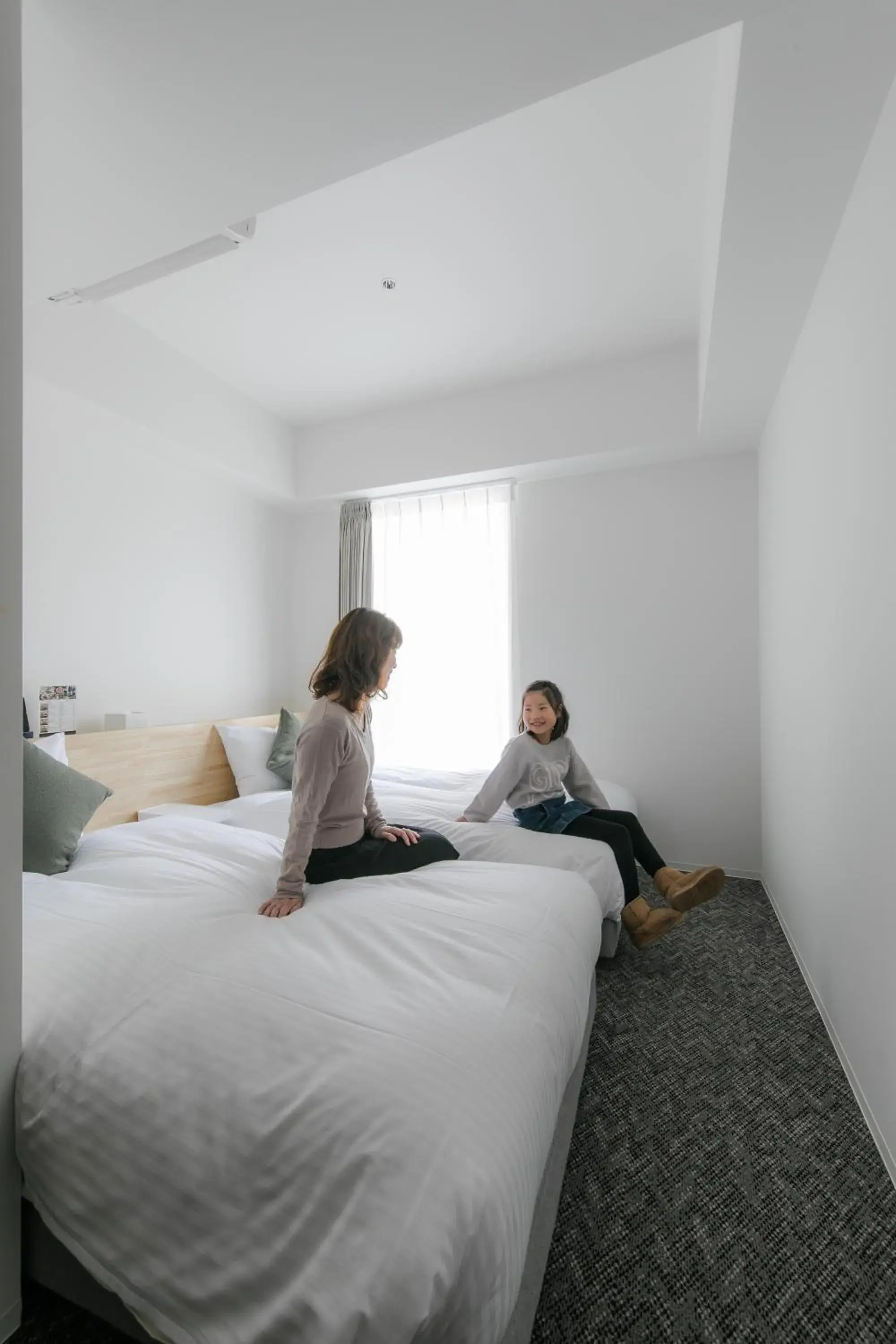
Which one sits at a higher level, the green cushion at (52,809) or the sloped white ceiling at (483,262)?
the sloped white ceiling at (483,262)

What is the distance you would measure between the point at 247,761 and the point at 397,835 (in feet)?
6.67

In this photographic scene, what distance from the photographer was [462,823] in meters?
2.54

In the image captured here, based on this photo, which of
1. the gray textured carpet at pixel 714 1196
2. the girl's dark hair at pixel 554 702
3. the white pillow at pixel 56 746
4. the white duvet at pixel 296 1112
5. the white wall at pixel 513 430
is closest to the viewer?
the white duvet at pixel 296 1112

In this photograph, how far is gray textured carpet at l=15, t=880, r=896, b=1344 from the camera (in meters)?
1.11

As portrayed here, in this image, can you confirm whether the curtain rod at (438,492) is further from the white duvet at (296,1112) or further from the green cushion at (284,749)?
the white duvet at (296,1112)

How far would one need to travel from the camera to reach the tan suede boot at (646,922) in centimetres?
229

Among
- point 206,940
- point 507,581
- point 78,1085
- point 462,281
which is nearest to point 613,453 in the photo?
point 507,581

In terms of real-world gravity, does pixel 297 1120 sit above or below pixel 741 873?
above

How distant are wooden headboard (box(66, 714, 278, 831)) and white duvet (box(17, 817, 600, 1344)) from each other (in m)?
1.75

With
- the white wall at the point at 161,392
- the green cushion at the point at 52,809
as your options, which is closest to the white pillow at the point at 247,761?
the green cushion at the point at 52,809

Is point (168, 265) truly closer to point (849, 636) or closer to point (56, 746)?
point (56, 746)

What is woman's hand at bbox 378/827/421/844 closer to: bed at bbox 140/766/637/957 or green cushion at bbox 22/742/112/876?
bed at bbox 140/766/637/957

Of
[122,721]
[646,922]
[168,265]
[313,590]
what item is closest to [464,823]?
[646,922]

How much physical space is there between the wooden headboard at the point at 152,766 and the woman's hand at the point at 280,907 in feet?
5.17
